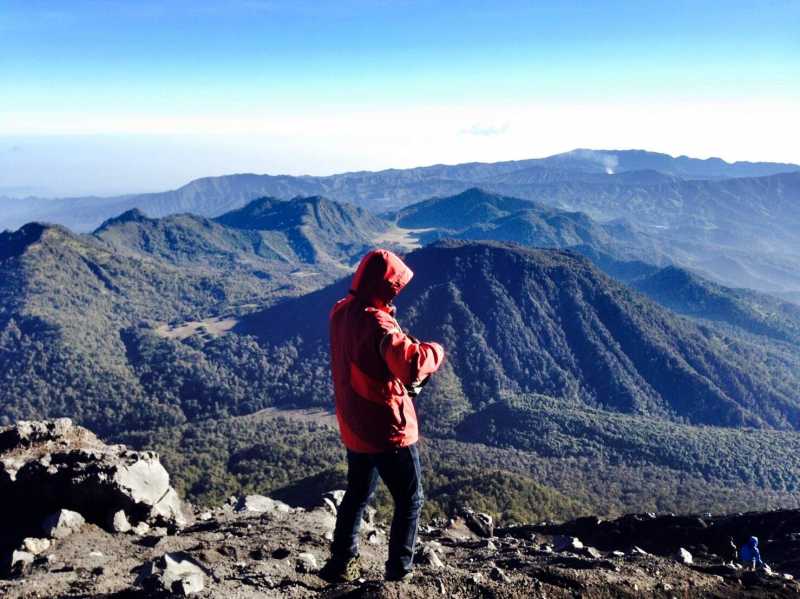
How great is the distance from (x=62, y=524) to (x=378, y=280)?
27.5ft

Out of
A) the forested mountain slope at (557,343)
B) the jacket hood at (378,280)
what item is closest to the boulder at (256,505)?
the jacket hood at (378,280)

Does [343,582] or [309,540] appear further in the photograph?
[309,540]

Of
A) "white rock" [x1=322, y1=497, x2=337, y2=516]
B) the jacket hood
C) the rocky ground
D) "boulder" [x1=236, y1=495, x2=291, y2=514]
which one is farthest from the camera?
"boulder" [x1=236, y1=495, x2=291, y2=514]

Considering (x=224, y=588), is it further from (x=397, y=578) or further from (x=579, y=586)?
(x=579, y=586)

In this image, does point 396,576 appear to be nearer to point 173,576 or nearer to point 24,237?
point 173,576

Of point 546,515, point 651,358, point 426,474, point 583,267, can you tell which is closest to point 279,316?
point 583,267

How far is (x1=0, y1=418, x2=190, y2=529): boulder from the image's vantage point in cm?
1139

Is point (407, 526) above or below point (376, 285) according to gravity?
below

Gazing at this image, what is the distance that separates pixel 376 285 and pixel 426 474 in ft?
171

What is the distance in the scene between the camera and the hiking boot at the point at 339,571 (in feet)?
24.7

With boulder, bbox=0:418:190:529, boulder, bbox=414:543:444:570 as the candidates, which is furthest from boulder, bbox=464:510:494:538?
boulder, bbox=0:418:190:529

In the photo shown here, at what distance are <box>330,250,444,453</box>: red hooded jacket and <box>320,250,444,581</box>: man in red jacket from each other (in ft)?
0.03

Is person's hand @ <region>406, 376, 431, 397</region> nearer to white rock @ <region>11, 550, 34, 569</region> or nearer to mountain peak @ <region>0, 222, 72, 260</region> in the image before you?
white rock @ <region>11, 550, 34, 569</region>

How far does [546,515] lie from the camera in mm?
41469
